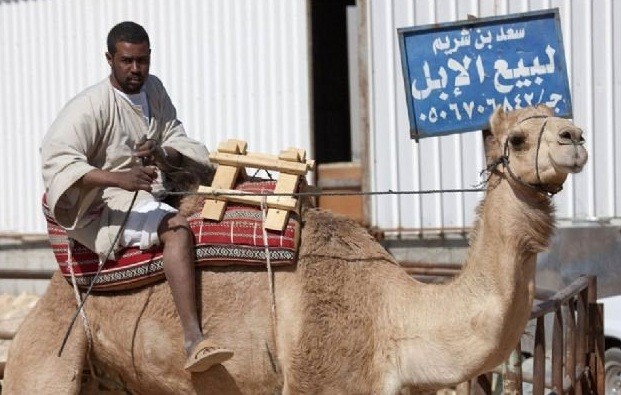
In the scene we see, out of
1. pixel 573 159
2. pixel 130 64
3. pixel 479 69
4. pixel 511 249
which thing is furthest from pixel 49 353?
pixel 573 159

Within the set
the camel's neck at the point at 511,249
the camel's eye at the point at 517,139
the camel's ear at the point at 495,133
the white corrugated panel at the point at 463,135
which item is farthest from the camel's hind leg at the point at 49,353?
the white corrugated panel at the point at 463,135

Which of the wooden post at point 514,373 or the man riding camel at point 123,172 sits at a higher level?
the man riding camel at point 123,172

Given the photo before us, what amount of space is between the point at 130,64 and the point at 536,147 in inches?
80.1

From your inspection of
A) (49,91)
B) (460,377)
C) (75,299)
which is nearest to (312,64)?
(49,91)

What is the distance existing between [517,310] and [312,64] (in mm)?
8774

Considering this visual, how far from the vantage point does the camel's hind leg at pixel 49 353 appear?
635cm

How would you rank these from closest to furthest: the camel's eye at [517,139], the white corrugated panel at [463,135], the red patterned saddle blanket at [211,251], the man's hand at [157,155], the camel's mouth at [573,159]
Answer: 1. the camel's mouth at [573,159]
2. the camel's eye at [517,139]
3. the red patterned saddle blanket at [211,251]
4. the man's hand at [157,155]
5. the white corrugated panel at [463,135]

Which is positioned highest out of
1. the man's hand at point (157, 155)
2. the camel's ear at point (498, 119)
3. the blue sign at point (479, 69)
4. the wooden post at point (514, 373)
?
the blue sign at point (479, 69)

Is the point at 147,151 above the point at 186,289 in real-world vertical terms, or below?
above

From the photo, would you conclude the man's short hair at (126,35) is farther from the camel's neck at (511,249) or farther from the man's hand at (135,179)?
the camel's neck at (511,249)

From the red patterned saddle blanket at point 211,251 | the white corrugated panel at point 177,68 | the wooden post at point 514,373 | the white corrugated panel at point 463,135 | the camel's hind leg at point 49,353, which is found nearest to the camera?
the red patterned saddle blanket at point 211,251

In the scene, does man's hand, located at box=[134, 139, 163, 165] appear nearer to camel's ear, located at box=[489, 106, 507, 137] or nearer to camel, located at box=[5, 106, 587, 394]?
camel, located at box=[5, 106, 587, 394]

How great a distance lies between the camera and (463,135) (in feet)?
41.0

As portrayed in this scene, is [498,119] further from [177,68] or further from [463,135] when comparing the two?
[177,68]
